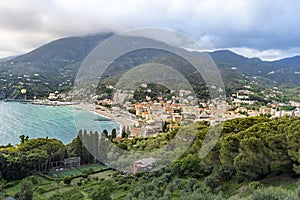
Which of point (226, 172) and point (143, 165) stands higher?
point (226, 172)

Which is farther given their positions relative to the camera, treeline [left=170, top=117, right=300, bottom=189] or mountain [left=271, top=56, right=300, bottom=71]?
mountain [left=271, top=56, right=300, bottom=71]

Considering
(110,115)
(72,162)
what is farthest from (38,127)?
(72,162)

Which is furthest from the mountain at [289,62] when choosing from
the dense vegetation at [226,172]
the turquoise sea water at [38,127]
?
the dense vegetation at [226,172]

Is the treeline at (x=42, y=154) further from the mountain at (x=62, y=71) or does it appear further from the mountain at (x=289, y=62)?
the mountain at (x=289, y=62)

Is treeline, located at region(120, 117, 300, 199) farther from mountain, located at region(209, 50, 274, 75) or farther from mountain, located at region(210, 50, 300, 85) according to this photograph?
mountain, located at region(209, 50, 274, 75)

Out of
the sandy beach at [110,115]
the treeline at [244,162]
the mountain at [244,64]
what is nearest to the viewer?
the treeline at [244,162]

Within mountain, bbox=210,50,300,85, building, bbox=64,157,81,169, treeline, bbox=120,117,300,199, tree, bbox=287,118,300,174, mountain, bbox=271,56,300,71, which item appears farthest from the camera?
mountain, bbox=271,56,300,71

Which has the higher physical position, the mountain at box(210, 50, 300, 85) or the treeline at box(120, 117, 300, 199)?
the mountain at box(210, 50, 300, 85)

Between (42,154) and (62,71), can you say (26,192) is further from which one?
(62,71)

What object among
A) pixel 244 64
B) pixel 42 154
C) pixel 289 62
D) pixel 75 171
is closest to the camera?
pixel 42 154

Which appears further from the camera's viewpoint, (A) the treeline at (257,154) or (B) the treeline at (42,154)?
(B) the treeline at (42,154)

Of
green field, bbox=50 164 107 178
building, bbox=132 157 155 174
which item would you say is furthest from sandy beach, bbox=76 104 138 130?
building, bbox=132 157 155 174

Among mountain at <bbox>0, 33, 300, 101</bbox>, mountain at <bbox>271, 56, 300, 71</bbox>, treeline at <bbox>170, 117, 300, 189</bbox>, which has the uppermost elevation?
mountain at <bbox>271, 56, 300, 71</bbox>

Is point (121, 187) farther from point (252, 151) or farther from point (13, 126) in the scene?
point (13, 126)
